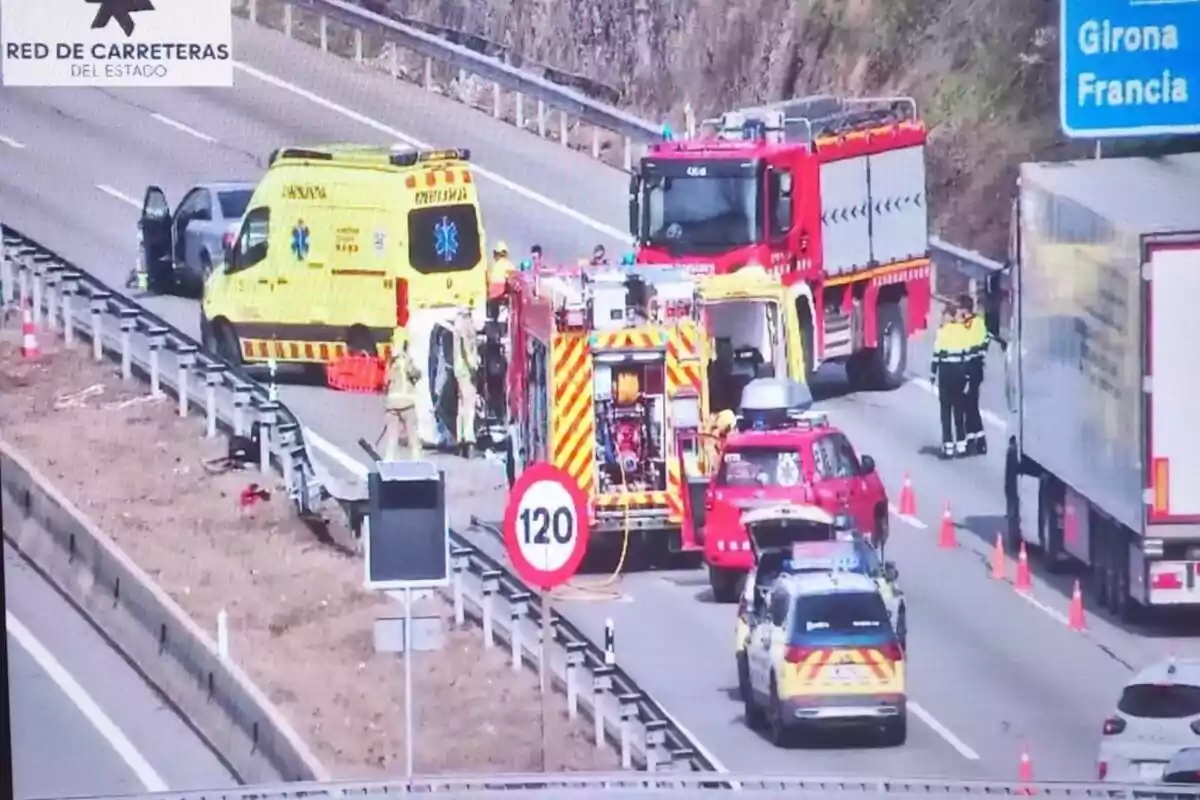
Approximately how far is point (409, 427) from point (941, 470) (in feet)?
6.30

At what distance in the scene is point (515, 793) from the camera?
78.6 feet

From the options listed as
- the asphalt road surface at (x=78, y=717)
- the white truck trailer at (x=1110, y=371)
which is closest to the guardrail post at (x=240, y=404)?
the asphalt road surface at (x=78, y=717)

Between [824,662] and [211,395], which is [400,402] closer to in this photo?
[211,395]

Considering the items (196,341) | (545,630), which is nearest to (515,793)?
(545,630)

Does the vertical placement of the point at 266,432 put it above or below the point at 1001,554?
above

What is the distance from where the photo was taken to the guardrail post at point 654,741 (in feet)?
78.8

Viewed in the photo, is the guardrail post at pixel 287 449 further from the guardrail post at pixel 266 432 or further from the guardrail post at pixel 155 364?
the guardrail post at pixel 155 364

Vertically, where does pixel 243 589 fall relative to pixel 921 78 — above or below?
below

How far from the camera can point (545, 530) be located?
79.3ft

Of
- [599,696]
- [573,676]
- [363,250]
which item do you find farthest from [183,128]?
[599,696]

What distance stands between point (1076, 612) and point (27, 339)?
3.90 meters

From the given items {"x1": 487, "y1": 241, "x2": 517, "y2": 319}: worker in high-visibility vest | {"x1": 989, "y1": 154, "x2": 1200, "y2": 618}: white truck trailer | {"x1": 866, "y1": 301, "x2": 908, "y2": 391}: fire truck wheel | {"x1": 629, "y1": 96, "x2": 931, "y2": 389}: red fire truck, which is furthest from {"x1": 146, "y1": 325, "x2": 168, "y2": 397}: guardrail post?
{"x1": 989, "y1": 154, "x2": 1200, "y2": 618}: white truck trailer

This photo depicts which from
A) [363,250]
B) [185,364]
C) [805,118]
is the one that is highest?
[805,118]

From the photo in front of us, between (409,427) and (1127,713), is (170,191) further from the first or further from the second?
(1127,713)
